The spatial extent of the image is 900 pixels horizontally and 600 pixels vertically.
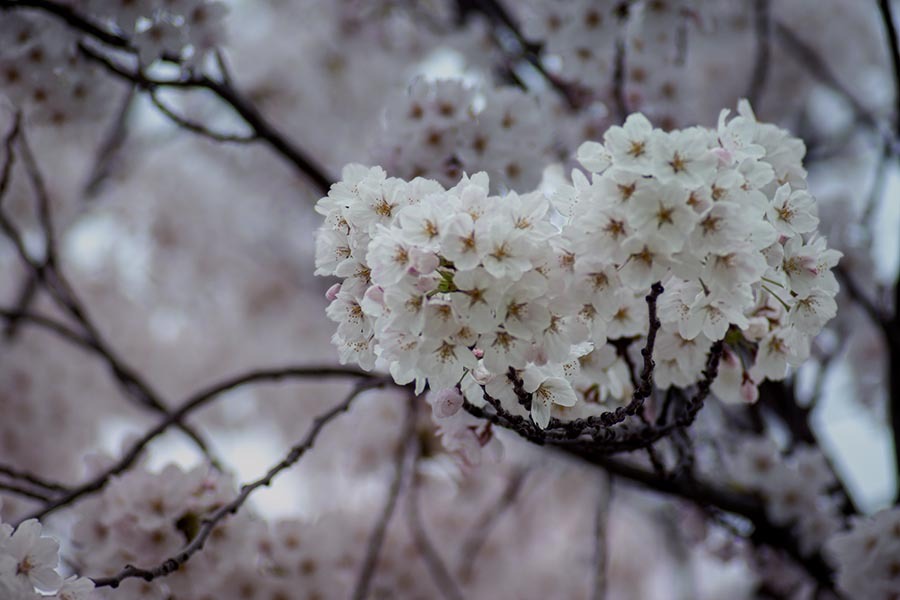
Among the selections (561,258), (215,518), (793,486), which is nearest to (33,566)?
(215,518)

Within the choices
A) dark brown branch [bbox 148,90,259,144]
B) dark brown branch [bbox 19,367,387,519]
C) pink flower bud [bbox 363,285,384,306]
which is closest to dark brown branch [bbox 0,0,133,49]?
dark brown branch [bbox 148,90,259,144]

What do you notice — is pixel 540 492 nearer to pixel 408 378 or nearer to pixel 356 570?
pixel 356 570

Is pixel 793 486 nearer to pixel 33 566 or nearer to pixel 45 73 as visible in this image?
pixel 33 566

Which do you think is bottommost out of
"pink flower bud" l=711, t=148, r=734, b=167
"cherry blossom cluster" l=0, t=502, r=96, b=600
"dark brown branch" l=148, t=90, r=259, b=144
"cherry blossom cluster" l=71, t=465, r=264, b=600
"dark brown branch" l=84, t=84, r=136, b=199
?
"cherry blossom cluster" l=0, t=502, r=96, b=600

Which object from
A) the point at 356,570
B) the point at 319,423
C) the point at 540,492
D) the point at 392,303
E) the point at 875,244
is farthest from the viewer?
the point at 540,492

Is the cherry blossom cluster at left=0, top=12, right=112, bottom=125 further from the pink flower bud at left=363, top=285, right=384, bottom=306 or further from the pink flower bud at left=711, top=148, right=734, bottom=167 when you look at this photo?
the pink flower bud at left=711, top=148, right=734, bottom=167

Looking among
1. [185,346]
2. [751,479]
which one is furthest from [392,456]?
[185,346]
